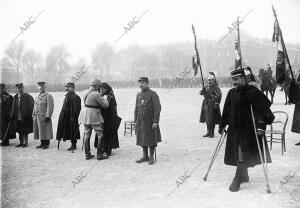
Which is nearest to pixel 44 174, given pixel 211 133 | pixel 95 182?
pixel 95 182

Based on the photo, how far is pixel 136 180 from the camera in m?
→ 6.30

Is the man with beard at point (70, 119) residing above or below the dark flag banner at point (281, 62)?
below

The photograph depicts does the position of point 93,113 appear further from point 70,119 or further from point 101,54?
point 101,54

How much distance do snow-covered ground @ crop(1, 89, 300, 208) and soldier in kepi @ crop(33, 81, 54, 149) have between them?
383 millimetres

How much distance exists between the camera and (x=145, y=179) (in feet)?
20.8

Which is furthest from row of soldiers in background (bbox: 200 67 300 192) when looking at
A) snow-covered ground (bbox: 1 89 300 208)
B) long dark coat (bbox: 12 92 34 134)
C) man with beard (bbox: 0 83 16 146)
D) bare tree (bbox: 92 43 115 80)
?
bare tree (bbox: 92 43 115 80)

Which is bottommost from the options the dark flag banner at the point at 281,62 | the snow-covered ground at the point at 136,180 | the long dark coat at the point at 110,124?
the snow-covered ground at the point at 136,180

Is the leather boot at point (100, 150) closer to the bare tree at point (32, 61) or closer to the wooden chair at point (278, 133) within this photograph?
the wooden chair at point (278, 133)

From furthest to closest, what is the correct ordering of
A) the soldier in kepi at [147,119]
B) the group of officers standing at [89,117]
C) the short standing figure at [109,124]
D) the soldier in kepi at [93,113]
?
the short standing figure at [109,124], the soldier in kepi at [93,113], the group of officers standing at [89,117], the soldier in kepi at [147,119]

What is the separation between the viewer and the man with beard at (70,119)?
923cm

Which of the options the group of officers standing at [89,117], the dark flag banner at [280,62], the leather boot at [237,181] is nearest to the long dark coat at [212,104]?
the group of officers standing at [89,117]

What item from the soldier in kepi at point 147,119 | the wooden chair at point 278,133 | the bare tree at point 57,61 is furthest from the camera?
the bare tree at point 57,61

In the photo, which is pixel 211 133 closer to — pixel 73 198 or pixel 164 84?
pixel 73 198
